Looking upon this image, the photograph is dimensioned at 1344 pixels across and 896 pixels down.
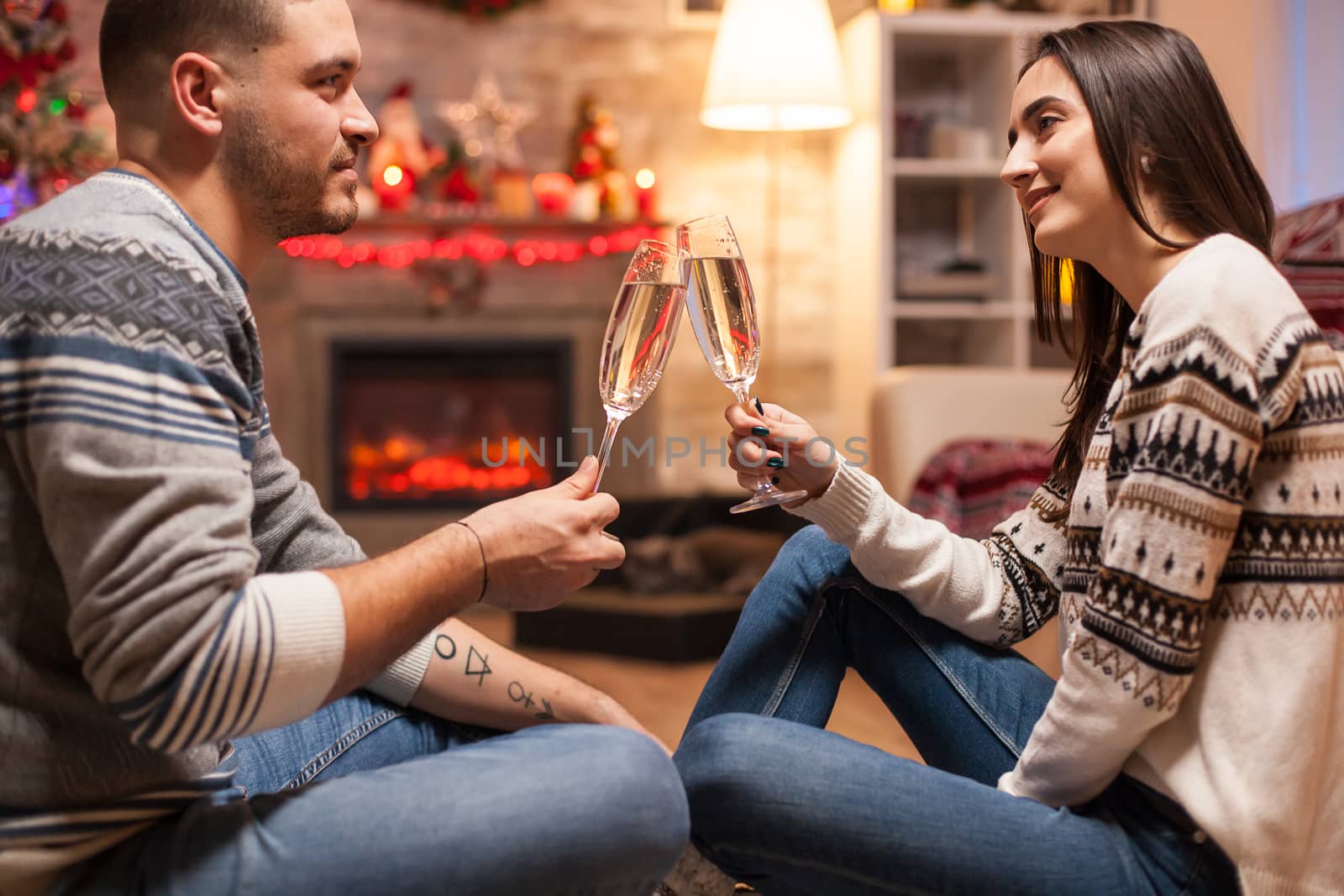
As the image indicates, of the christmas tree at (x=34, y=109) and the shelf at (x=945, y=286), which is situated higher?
the christmas tree at (x=34, y=109)

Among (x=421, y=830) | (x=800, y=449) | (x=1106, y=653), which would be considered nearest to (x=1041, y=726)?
(x=1106, y=653)

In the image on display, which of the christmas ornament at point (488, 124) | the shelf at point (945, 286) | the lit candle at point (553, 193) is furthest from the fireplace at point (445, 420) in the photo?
the shelf at point (945, 286)

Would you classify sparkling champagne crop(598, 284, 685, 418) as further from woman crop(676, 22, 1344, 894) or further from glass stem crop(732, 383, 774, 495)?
woman crop(676, 22, 1344, 894)

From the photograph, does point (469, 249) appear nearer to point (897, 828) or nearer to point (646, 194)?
point (646, 194)

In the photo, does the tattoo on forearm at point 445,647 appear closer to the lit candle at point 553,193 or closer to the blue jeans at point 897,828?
the blue jeans at point 897,828

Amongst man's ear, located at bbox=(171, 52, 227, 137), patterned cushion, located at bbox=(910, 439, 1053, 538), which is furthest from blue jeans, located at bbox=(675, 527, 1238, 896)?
patterned cushion, located at bbox=(910, 439, 1053, 538)

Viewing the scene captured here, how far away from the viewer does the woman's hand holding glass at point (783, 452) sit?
124cm

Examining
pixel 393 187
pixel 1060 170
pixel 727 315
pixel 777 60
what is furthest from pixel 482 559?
pixel 393 187

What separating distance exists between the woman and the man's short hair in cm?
71

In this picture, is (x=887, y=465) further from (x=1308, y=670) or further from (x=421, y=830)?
(x=421, y=830)

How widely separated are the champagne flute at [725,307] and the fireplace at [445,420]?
3.02 metres

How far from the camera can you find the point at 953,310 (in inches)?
162

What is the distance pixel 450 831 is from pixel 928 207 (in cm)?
392

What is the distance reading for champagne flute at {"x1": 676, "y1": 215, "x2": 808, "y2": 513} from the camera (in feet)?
4.00
